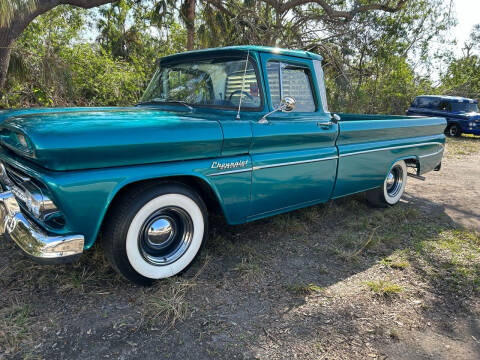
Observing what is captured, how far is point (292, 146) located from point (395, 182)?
2.33m

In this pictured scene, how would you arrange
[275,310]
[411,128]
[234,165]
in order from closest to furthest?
[275,310] < [234,165] < [411,128]

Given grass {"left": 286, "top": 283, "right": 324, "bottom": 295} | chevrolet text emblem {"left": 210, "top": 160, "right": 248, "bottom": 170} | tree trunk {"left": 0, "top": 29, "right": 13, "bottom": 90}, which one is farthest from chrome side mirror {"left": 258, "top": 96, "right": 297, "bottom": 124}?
tree trunk {"left": 0, "top": 29, "right": 13, "bottom": 90}

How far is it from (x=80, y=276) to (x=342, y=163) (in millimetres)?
2584

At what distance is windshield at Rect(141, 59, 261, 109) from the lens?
2904 millimetres

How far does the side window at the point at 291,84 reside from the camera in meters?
2.98

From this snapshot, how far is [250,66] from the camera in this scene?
2.90 meters

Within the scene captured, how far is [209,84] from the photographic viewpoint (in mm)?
3074

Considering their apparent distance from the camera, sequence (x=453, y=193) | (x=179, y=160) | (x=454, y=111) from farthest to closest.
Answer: (x=454, y=111) → (x=453, y=193) → (x=179, y=160)

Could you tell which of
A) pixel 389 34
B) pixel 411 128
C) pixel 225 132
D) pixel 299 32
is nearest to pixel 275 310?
pixel 225 132

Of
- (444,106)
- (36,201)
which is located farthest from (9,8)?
(444,106)

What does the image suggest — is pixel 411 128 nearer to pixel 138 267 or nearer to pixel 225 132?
pixel 225 132

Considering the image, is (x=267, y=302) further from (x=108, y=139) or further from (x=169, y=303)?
(x=108, y=139)

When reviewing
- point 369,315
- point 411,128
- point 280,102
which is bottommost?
point 369,315

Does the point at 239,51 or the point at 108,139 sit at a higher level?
the point at 239,51
